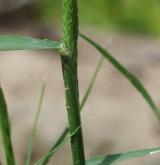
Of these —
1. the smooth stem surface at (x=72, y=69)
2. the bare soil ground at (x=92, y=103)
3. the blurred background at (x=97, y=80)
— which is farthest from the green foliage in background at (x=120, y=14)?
the smooth stem surface at (x=72, y=69)

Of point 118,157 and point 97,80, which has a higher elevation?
point 97,80

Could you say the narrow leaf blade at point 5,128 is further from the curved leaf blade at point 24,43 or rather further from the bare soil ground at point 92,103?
the bare soil ground at point 92,103

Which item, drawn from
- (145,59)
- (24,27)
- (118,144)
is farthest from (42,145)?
(24,27)

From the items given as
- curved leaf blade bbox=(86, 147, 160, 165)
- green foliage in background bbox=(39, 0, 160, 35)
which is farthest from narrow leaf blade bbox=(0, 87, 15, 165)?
green foliage in background bbox=(39, 0, 160, 35)

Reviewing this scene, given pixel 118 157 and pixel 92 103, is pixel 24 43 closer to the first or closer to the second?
pixel 118 157

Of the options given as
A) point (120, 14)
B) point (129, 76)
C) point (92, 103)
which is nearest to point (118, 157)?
point (129, 76)

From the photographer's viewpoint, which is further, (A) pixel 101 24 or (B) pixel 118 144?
(A) pixel 101 24

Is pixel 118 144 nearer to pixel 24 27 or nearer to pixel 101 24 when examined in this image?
pixel 101 24
